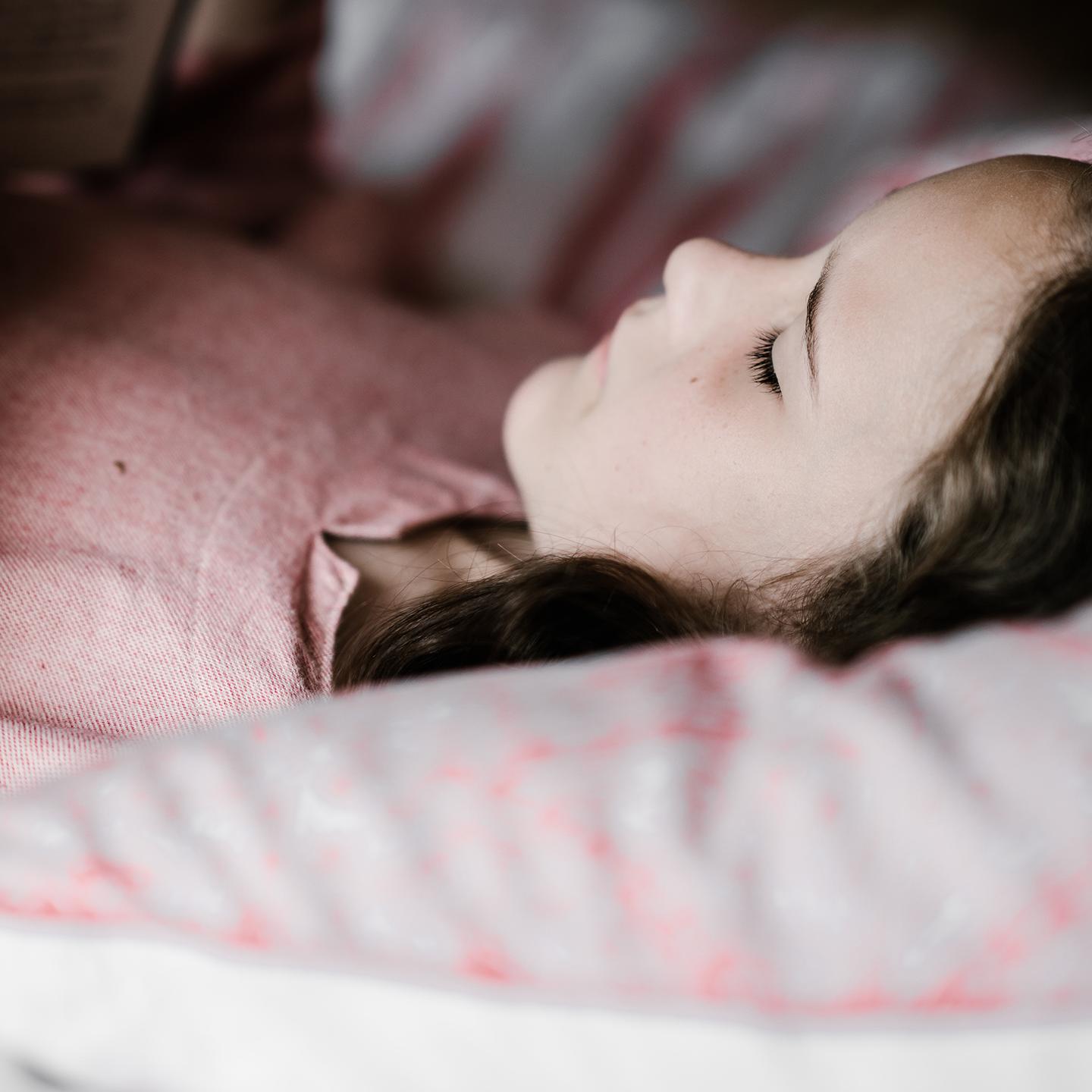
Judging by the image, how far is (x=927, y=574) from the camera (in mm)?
476

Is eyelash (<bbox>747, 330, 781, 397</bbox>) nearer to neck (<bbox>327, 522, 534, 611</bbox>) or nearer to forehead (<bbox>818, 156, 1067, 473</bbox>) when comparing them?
forehead (<bbox>818, 156, 1067, 473</bbox>)

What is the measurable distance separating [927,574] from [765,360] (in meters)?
0.16

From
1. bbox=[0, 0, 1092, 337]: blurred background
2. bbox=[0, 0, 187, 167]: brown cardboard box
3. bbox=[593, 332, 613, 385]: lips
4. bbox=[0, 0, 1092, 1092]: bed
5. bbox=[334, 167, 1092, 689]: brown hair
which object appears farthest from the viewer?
bbox=[0, 0, 1092, 337]: blurred background

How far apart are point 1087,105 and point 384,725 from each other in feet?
3.84

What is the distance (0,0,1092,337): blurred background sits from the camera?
3.64 feet

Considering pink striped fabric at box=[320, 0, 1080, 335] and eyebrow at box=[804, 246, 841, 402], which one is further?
pink striped fabric at box=[320, 0, 1080, 335]

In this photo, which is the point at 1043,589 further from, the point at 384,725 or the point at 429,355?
the point at 429,355

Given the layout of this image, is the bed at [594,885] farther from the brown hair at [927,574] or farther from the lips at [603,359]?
the lips at [603,359]

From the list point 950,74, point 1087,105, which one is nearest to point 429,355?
point 950,74

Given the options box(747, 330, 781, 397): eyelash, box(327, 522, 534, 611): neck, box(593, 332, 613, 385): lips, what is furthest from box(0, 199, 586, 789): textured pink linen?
box(747, 330, 781, 397): eyelash

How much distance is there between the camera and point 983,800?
339 millimetres

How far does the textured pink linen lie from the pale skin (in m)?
0.06

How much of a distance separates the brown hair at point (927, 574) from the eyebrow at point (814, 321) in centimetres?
7

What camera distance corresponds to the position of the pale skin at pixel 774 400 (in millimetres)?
496
